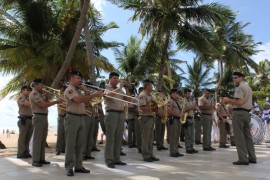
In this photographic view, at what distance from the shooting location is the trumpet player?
6410 mm

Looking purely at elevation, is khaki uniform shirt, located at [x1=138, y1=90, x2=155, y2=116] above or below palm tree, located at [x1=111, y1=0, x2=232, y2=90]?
below

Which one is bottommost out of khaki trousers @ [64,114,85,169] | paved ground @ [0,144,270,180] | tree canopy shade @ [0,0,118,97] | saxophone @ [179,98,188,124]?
paved ground @ [0,144,270,180]

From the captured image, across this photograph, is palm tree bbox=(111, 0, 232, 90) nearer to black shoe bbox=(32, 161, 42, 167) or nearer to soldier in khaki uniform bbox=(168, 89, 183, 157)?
soldier in khaki uniform bbox=(168, 89, 183, 157)

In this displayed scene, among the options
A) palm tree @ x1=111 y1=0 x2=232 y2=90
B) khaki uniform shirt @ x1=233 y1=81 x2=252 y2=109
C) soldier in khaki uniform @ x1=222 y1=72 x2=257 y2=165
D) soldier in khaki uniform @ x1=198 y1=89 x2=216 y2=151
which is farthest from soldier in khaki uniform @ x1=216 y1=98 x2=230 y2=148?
khaki uniform shirt @ x1=233 y1=81 x2=252 y2=109

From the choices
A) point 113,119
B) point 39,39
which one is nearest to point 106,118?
point 113,119

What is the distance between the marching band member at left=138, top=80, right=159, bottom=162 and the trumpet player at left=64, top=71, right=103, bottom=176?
1.90 meters

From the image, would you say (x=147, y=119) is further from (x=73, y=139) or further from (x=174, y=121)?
(x=73, y=139)

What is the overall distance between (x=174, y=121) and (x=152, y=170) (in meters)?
2.78

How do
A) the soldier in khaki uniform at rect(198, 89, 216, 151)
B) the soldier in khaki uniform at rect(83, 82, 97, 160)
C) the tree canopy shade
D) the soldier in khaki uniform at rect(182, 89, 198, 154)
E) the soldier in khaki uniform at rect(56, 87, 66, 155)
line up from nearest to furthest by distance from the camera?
the soldier in khaki uniform at rect(83, 82, 97, 160)
the soldier in khaki uniform at rect(56, 87, 66, 155)
the soldier in khaki uniform at rect(182, 89, 198, 154)
the soldier in khaki uniform at rect(198, 89, 216, 151)
the tree canopy shade

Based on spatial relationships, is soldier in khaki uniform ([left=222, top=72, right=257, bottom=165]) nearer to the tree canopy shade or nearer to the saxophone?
the saxophone

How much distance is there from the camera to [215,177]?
242 inches

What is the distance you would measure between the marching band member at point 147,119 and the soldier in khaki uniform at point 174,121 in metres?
1.03

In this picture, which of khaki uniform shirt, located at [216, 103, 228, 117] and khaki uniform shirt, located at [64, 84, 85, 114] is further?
khaki uniform shirt, located at [216, 103, 228, 117]

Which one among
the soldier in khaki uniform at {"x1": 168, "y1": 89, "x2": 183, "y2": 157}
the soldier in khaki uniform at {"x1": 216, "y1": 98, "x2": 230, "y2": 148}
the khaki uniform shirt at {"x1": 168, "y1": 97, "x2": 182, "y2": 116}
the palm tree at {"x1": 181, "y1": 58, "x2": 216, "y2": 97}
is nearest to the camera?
the soldier in khaki uniform at {"x1": 168, "y1": 89, "x2": 183, "y2": 157}
